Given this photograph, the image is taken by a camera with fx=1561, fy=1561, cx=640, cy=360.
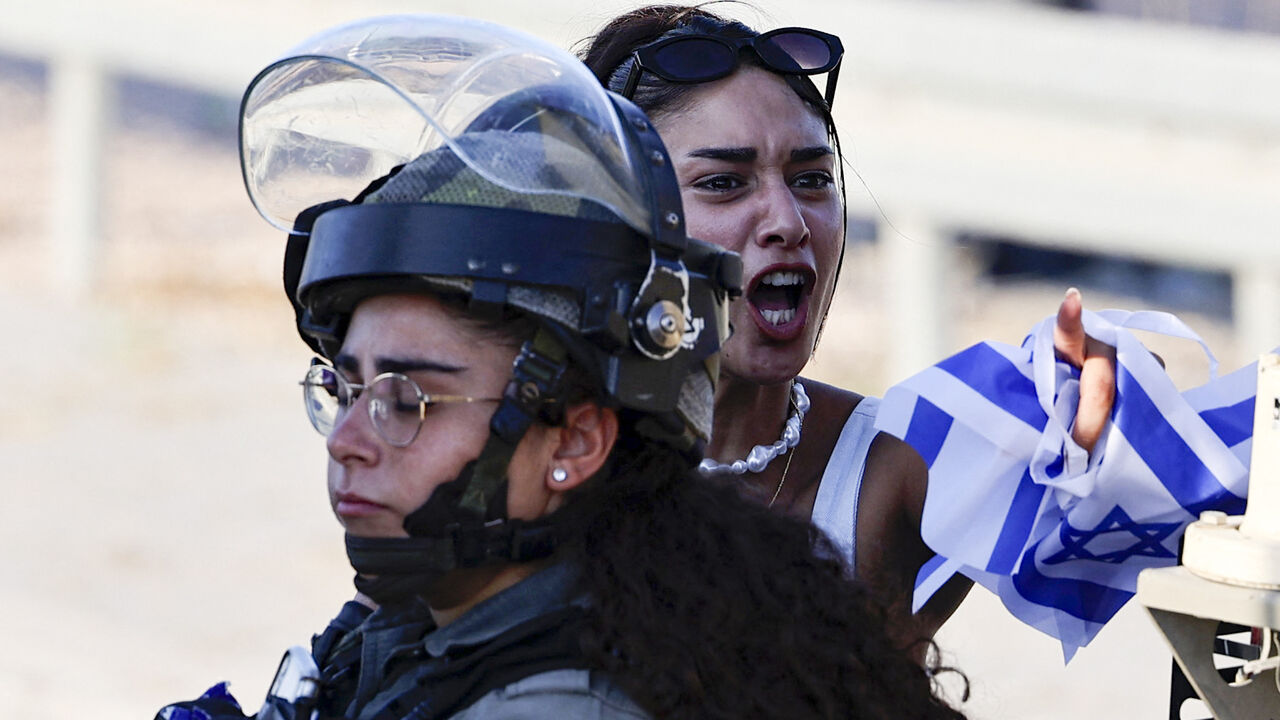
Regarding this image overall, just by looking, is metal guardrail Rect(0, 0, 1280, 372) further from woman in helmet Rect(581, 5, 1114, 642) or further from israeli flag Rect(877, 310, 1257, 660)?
israeli flag Rect(877, 310, 1257, 660)

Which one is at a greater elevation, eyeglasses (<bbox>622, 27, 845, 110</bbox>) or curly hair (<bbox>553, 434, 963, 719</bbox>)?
eyeglasses (<bbox>622, 27, 845, 110</bbox>)

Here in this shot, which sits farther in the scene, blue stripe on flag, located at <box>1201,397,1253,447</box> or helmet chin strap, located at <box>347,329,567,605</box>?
blue stripe on flag, located at <box>1201,397,1253,447</box>

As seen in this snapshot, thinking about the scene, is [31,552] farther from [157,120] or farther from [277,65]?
[157,120]

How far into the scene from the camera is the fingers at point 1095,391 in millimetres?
2170

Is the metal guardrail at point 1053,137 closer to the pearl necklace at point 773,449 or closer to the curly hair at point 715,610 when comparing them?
the pearl necklace at point 773,449

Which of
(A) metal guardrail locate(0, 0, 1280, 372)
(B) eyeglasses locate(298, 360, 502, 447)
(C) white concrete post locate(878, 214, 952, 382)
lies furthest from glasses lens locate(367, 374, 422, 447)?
(C) white concrete post locate(878, 214, 952, 382)

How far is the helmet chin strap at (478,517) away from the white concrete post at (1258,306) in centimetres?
597

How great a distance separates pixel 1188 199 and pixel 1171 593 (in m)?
6.01

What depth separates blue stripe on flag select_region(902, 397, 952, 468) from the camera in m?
2.43

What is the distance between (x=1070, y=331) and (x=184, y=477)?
6962 millimetres

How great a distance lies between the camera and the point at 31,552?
23.9 ft

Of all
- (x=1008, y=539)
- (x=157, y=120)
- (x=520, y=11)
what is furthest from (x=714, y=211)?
(x=157, y=120)

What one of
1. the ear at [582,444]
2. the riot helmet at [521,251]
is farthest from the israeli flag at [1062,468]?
Result: the ear at [582,444]

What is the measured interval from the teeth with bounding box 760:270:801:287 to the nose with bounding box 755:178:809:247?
0.19ft
